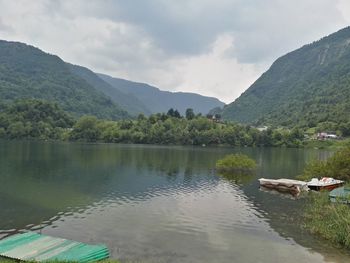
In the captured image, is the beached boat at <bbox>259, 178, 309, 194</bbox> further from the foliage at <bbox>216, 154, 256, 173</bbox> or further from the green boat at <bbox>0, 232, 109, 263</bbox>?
the green boat at <bbox>0, 232, 109, 263</bbox>

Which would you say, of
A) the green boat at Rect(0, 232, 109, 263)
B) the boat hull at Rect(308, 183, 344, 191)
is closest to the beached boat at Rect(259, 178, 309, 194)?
the boat hull at Rect(308, 183, 344, 191)

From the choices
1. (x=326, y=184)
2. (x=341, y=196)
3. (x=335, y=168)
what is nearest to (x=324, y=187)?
(x=326, y=184)

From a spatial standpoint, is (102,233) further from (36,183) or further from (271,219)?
(36,183)

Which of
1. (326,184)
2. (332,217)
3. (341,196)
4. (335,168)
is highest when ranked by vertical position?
(335,168)

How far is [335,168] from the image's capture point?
66.0 m

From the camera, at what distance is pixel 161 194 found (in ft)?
196

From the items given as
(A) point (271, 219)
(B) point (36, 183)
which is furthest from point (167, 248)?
(B) point (36, 183)

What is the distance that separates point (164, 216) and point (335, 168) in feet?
115

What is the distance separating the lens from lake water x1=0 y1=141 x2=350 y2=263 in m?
32.8

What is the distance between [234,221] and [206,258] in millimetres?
13626

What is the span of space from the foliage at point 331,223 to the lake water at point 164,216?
1.08 metres

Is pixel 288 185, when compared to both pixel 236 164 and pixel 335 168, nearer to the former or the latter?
pixel 335 168

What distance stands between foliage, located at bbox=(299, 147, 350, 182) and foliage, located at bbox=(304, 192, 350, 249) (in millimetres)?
20340

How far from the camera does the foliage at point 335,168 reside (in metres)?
63.4
